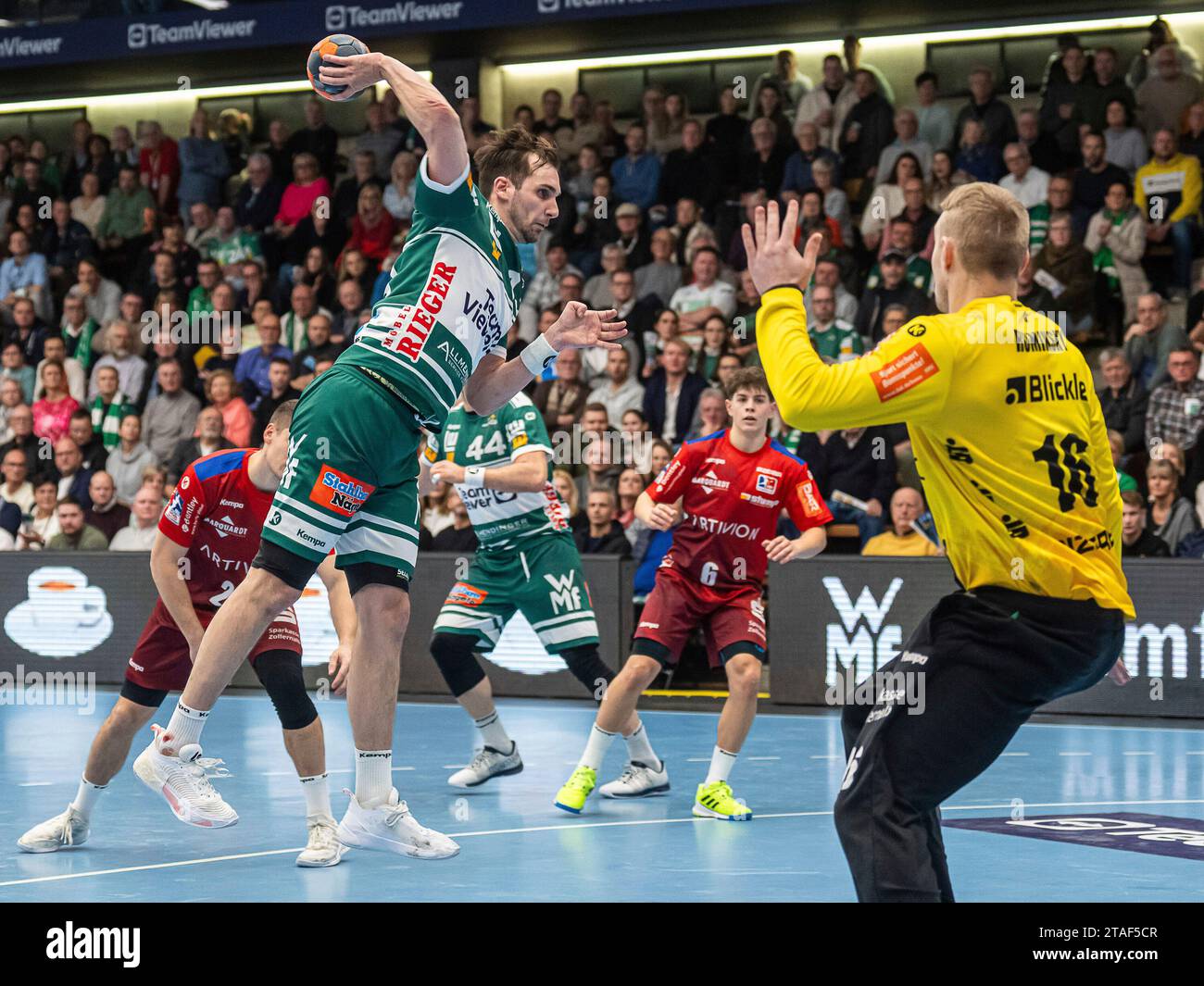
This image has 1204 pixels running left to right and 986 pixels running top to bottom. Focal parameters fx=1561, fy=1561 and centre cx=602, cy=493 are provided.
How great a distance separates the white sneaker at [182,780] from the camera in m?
5.34

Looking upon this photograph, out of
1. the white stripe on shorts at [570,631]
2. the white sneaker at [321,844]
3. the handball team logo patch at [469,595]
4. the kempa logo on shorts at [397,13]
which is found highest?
the kempa logo on shorts at [397,13]

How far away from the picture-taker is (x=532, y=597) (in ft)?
28.9

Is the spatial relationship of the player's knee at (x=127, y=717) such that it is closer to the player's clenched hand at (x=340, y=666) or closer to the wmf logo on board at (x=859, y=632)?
the player's clenched hand at (x=340, y=666)

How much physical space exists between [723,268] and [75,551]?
6.85 metres

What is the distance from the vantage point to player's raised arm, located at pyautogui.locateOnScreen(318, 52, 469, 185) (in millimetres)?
5098

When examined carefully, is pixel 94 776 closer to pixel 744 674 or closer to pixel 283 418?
pixel 283 418

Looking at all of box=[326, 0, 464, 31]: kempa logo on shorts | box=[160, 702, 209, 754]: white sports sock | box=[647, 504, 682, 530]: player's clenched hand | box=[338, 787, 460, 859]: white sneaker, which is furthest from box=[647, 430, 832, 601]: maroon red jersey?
box=[326, 0, 464, 31]: kempa logo on shorts

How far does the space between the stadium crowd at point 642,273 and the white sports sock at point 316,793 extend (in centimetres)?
656

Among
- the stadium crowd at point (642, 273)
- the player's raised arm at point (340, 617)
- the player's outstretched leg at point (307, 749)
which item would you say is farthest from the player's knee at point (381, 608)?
the stadium crowd at point (642, 273)

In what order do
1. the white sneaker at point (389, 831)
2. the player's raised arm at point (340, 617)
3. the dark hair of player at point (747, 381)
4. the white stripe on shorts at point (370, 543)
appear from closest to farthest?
the white stripe on shorts at point (370, 543) < the white sneaker at point (389, 831) < the player's raised arm at point (340, 617) < the dark hair of player at point (747, 381)

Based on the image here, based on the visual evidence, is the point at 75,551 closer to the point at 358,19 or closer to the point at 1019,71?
the point at 358,19

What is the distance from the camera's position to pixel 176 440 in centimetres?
1598
